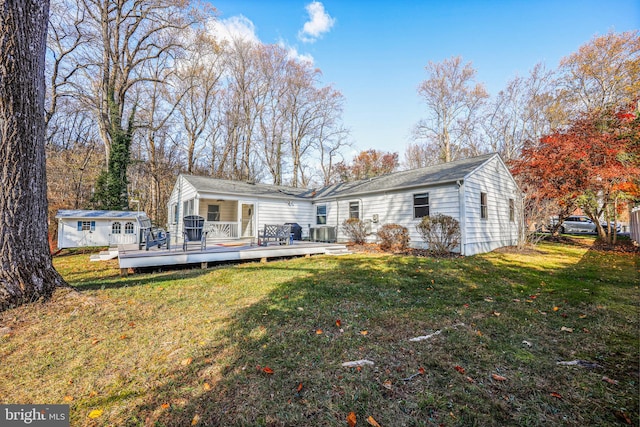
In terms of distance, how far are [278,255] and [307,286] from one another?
12.6 feet

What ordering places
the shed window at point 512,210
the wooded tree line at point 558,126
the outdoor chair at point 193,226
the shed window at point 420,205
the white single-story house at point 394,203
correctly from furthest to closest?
1. the shed window at point 512,210
2. the wooded tree line at point 558,126
3. the shed window at point 420,205
4. the white single-story house at point 394,203
5. the outdoor chair at point 193,226

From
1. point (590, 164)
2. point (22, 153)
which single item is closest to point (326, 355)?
point (22, 153)

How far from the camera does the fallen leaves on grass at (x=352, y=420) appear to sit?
177 cm

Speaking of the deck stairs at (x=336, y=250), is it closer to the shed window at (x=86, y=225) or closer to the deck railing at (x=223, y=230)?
the deck railing at (x=223, y=230)

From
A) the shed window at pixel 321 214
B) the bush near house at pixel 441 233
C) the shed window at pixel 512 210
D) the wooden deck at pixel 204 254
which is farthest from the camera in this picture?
the shed window at pixel 321 214

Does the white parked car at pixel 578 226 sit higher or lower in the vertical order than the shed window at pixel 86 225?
lower

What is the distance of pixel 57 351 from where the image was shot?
2.74 metres

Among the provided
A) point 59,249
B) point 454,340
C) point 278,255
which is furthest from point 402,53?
point 59,249

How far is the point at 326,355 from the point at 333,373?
0.92 ft

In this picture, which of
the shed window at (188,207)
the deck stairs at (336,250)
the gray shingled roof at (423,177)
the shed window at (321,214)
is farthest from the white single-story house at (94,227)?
the gray shingled roof at (423,177)

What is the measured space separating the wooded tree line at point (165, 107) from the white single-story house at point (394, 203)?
628 cm

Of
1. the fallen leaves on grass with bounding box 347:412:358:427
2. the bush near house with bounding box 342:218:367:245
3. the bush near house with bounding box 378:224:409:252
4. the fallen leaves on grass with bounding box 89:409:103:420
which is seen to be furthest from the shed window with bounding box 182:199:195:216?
the fallen leaves on grass with bounding box 347:412:358:427

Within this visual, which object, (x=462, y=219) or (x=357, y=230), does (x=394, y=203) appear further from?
(x=462, y=219)

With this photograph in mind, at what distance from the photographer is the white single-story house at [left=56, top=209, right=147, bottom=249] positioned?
43.1 ft
